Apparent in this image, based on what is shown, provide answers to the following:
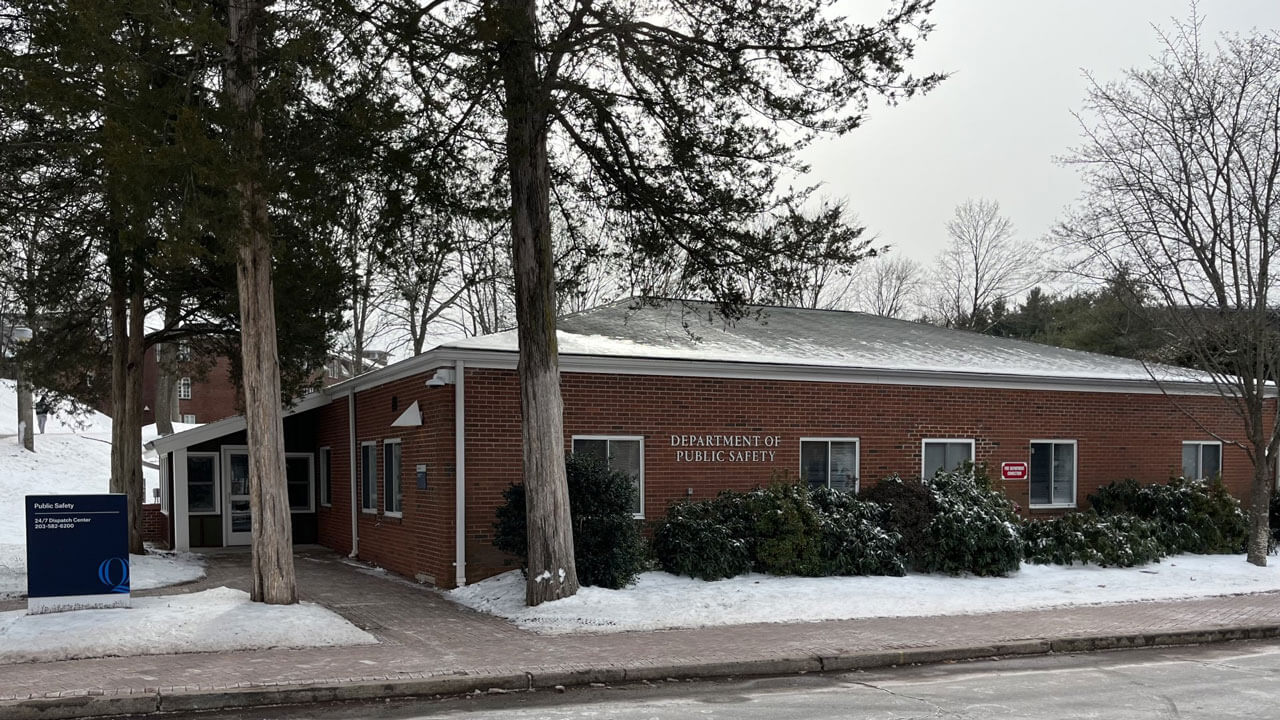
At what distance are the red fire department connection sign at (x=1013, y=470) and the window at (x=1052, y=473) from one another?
30cm

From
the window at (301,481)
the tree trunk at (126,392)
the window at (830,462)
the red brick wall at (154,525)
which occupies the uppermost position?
the tree trunk at (126,392)

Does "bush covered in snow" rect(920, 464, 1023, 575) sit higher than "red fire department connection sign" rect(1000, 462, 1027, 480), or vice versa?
"red fire department connection sign" rect(1000, 462, 1027, 480)

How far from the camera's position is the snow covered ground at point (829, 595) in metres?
12.7

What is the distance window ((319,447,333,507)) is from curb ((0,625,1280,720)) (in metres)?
12.9

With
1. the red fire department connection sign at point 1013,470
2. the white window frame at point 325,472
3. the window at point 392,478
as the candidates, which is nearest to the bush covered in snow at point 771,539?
the red fire department connection sign at point 1013,470

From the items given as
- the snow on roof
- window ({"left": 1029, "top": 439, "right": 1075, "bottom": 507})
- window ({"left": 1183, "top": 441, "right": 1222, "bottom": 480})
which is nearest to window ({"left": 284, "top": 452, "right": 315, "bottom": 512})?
the snow on roof

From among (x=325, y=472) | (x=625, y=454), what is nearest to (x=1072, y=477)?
(x=625, y=454)

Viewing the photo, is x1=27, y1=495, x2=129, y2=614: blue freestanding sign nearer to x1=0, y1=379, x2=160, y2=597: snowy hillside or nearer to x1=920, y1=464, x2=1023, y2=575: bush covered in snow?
x1=920, y1=464, x2=1023, y2=575: bush covered in snow

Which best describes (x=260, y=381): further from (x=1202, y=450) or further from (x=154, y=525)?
(x=1202, y=450)

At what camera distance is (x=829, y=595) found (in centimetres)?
1416

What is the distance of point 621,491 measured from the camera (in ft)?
47.1

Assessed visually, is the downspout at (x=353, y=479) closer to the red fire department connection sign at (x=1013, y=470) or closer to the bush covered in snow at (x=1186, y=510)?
the red fire department connection sign at (x=1013, y=470)

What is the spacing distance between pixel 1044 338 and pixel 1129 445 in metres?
30.8

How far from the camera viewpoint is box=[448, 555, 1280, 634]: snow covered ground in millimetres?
12680
